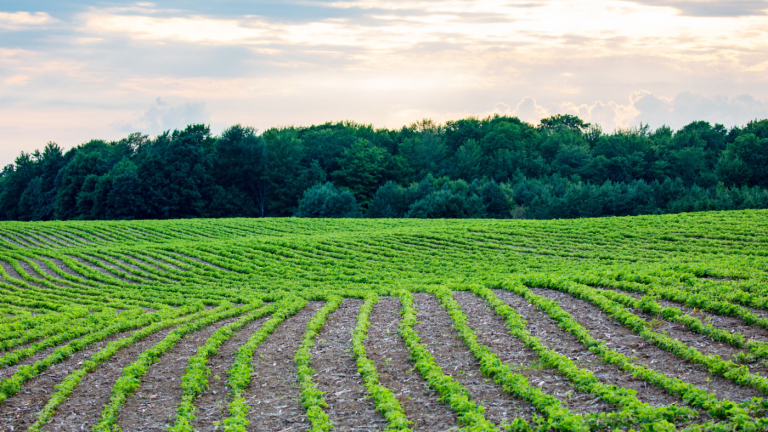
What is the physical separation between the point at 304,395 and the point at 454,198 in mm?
43501

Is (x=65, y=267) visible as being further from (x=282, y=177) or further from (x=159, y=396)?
(x=282, y=177)

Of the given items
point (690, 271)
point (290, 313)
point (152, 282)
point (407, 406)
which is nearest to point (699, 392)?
point (407, 406)

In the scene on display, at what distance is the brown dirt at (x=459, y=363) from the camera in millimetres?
7477

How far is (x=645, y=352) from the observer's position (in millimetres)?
9000

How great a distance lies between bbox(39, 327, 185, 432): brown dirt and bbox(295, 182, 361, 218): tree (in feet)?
142

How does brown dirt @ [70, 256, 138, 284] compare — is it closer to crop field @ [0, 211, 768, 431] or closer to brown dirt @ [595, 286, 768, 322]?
crop field @ [0, 211, 768, 431]

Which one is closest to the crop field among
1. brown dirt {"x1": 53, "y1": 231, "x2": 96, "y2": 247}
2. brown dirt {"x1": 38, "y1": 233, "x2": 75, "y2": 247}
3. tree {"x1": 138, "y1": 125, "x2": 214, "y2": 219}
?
brown dirt {"x1": 53, "y1": 231, "x2": 96, "y2": 247}

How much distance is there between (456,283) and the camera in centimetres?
1627

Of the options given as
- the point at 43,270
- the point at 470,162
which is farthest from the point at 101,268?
the point at 470,162

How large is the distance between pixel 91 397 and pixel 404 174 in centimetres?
6130

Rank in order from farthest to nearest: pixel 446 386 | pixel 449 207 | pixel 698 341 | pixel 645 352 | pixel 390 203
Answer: pixel 390 203
pixel 449 207
pixel 698 341
pixel 645 352
pixel 446 386

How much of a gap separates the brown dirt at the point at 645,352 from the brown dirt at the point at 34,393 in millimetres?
8268

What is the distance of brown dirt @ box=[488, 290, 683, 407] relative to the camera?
7.39 m

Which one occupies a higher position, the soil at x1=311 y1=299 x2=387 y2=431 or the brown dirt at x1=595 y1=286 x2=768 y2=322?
the brown dirt at x1=595 y1=286 x2=768 y2=322
